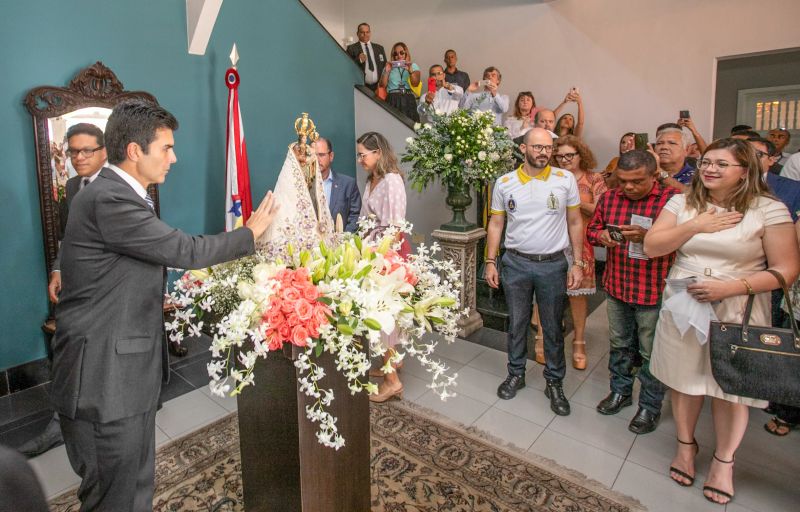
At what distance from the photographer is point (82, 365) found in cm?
149

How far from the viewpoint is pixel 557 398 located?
297 centimetres

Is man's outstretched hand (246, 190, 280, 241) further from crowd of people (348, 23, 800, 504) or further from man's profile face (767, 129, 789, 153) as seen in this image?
man's profile face (767, 129, 789, 153)

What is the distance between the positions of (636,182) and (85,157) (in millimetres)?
3208

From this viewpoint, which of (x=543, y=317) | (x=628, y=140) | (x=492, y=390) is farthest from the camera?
(x=628, y=140)

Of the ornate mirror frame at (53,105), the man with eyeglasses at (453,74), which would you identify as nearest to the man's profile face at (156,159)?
the ornate mirror frame at (53,105)

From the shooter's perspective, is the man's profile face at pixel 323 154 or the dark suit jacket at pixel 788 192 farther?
the man's profile face at pixel 323 154

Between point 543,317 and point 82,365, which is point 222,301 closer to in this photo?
point 82,365

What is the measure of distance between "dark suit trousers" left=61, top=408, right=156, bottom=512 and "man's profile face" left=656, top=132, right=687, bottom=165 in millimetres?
3210

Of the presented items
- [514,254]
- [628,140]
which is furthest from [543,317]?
[628,140]

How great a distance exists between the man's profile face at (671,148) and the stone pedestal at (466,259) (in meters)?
1.63

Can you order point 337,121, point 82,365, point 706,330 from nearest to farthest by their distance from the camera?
point 82,365
point 706,330
point 337,121

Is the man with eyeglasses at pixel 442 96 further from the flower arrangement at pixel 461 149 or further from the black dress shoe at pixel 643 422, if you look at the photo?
the black dress shoe at pixel 643 422

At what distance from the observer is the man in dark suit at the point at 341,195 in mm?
3605

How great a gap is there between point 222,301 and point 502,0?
693 centimetres
